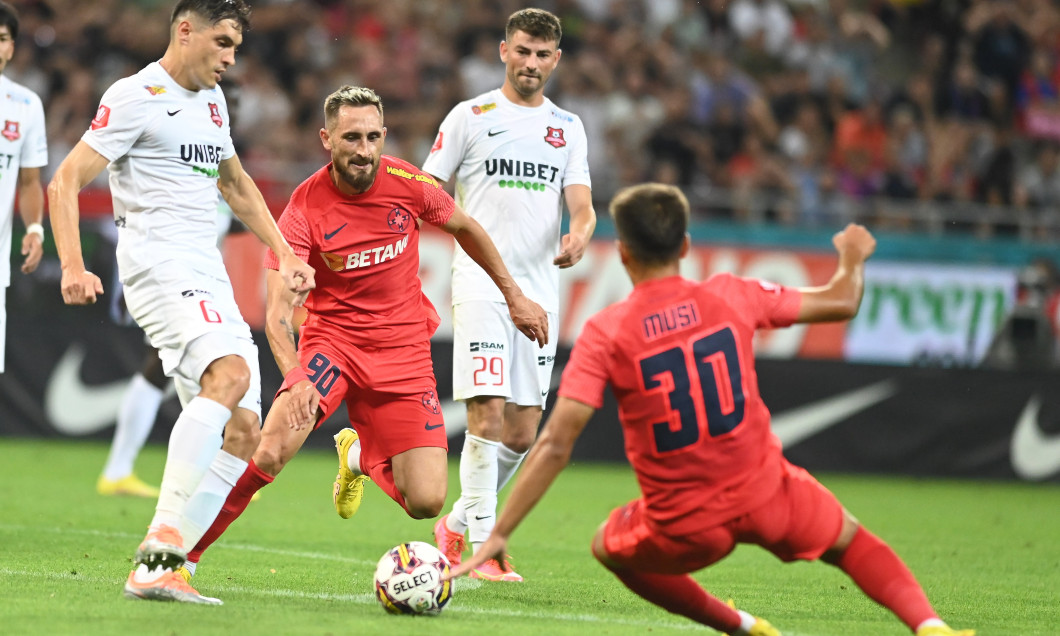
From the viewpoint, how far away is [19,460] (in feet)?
38.4

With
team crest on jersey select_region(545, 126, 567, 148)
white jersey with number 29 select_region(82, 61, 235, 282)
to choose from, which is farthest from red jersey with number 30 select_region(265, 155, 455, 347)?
team crest on jersey select_region(545, 126, 567, 148)

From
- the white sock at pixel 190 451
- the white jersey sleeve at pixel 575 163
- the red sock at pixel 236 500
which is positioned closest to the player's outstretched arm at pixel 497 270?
the white jersey sleeve at pixel 575 163

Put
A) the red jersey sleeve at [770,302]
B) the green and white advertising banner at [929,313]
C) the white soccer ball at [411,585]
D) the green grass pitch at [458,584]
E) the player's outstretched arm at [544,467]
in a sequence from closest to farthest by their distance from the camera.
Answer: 1. the player's outstretched arm at [544,467]
2. the red jersey sleeve at [770,302]
3. the green grass pitch at [458,584]
4. the white soccer ball at [411,585]
5. the green and white advertising banner at [929,313]

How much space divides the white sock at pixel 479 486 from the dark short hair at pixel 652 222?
267 centimetres

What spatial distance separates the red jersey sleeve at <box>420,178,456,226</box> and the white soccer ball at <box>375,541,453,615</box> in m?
1.67

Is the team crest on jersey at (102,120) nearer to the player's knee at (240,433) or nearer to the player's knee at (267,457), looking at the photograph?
the player's knee at (240,433)

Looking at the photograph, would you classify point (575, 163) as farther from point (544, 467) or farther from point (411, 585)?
point (544, 467)

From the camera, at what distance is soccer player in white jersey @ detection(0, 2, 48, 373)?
280 inches

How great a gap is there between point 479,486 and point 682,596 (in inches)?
93.7

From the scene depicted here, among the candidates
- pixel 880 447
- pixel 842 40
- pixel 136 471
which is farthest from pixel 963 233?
pixel 136 471

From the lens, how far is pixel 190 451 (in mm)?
5336

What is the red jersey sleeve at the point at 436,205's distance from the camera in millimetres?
6250

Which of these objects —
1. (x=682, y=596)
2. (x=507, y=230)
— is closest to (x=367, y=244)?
(x=507, y=230)

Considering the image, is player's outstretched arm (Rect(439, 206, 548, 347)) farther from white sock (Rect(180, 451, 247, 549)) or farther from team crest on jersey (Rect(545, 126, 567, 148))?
white sock (Rect(180, 451, 247, 549))
